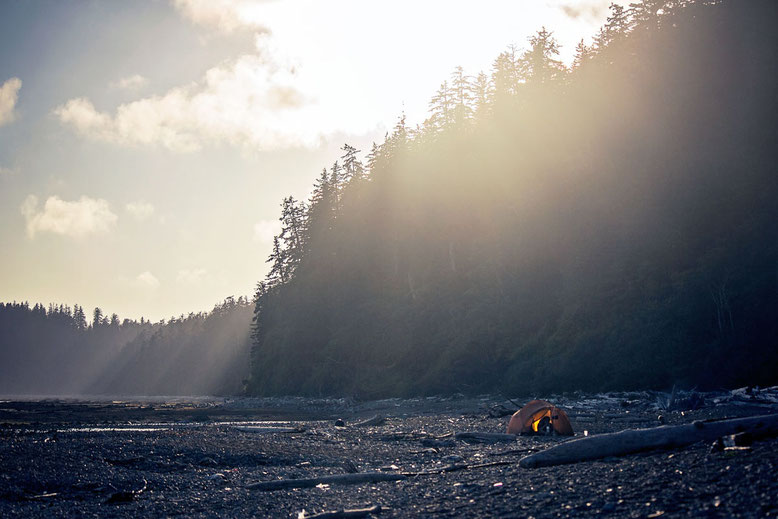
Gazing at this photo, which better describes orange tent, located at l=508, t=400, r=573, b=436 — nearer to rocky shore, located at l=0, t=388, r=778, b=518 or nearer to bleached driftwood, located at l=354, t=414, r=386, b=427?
rocky shore, located at l=0, t=388, r=778, b=518

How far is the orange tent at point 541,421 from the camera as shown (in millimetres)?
15061

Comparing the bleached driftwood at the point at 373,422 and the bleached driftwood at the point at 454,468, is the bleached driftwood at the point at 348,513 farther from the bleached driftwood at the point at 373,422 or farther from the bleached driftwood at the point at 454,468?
the bleached driftwood at the point at 373,422

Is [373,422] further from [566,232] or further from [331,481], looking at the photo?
[566,232]

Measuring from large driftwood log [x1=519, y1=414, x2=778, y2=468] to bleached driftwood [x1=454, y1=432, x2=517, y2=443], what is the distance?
18.4 feet

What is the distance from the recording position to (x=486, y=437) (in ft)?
48.8

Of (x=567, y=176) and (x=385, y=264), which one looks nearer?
(x=567, y=176)

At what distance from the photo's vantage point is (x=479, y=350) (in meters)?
38.9

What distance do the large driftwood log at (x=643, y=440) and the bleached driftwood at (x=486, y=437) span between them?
5611 millimetres

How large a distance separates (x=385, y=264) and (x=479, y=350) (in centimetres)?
2003

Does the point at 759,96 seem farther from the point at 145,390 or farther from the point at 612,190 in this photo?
the point at 145,390

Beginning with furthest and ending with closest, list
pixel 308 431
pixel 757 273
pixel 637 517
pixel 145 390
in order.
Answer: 1. pixel 145 390
2. pixel 757 273
3. pixel 308 431
4. pixel 637 517

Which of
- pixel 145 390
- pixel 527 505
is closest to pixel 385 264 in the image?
pixel 527 505

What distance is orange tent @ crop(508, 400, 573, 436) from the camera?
15.1m

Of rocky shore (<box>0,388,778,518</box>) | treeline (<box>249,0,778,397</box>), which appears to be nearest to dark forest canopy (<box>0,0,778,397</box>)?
treeline (<box>249,0,778,397</box>)
